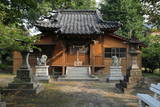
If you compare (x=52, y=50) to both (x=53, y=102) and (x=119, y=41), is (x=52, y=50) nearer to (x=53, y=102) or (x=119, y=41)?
(x=119, y=41)

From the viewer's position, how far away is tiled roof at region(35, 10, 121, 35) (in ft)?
64.6

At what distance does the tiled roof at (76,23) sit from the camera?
64.6 feet

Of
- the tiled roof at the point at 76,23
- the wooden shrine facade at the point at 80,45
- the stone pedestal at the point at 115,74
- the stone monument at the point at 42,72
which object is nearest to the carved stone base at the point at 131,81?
the stone pedestal at the point at 115,74

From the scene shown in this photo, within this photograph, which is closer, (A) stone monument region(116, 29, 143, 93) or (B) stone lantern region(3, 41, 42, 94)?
(B) stone lantern region(3, 41, 42, 94)

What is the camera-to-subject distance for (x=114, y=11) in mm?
27594

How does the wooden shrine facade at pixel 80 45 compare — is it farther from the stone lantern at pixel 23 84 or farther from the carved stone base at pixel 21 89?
the carved stone base at pixel 21 89

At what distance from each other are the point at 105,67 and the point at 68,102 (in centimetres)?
1275

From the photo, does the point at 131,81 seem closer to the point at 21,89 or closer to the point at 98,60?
the point at 21,89

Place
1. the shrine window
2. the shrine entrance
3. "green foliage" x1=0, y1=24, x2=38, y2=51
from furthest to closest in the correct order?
1. the shrine window
2. the shrine entrance
3. "green foliage" x1=0, y1=24, x2=38, y2=51

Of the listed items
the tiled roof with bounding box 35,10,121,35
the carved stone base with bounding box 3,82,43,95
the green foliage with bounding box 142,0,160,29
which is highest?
the tiled roof with bounding box 35,10,121,35

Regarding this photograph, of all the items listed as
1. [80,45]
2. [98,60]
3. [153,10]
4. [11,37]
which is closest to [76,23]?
[80,45]

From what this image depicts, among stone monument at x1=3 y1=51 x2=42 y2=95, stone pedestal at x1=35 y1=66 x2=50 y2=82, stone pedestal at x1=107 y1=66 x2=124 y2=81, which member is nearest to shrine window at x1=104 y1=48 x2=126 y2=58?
stone pedestal at x1=107 y1=66 x2=124 y2=81

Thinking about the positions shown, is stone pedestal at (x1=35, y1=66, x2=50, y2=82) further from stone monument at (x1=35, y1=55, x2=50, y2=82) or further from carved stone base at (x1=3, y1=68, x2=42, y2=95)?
carved stone base at (x1=3, y1=68, x2=42, y2=95)

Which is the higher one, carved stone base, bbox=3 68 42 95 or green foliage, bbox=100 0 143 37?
green foliage, bbox=100 0 143 37
